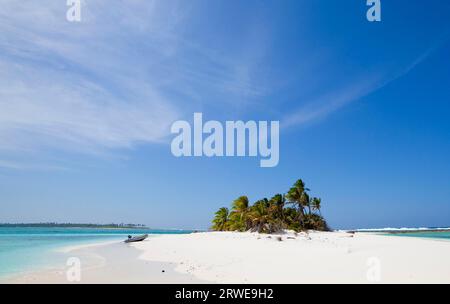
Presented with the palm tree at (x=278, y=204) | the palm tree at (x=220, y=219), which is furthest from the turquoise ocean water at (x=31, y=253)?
the palm tree at (x=278, y=204)

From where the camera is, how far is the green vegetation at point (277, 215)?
49025mm

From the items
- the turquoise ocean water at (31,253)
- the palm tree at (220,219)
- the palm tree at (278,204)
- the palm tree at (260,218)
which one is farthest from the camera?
the palm tree at (220,219)

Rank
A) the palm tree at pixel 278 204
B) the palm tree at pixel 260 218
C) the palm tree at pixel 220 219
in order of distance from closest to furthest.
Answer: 1. the palm tree at pixel 260 218
2. the palm tree at pixel 278 204
3. the palm tree at pixel 220 219

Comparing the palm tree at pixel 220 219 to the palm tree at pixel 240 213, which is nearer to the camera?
the palm tree at pixel 240 213

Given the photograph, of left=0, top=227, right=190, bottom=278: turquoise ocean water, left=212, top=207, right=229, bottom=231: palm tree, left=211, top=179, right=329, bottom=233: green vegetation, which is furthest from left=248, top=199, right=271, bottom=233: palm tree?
left=0, top=227, right=190, bottom=278: turquoise ocean water

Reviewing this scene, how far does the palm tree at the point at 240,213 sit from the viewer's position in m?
57.4

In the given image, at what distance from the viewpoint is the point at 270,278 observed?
12.7 metres

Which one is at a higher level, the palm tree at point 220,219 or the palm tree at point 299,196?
the palm tree at point 299,196

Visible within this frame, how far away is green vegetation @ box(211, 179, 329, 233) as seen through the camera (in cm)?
4903

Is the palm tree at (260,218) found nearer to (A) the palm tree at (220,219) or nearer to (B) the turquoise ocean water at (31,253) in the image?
(A) the palm tree at (220,219)

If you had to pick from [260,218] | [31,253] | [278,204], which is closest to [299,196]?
[278,204]
